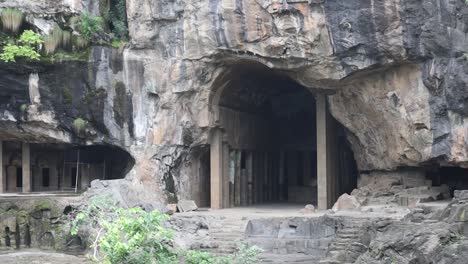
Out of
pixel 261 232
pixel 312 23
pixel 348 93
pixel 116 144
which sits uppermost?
pixel 312 23

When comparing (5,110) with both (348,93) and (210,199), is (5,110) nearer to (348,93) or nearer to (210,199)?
(210,199)

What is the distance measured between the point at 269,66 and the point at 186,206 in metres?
6.23

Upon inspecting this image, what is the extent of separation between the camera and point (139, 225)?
587 inches

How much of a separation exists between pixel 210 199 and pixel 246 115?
184 inches

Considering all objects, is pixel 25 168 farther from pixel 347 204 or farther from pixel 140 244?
pixel 140 244

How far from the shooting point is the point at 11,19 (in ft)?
91.8

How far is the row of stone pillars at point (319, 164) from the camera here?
2794 centimetres

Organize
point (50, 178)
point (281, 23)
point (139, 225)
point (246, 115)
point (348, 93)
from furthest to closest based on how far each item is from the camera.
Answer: point (50, 178), point (246, 115), point (348, 93), point (281, 23), point (139, 225)

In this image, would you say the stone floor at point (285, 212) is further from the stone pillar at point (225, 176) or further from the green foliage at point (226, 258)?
the green foliage at point (226, 258)

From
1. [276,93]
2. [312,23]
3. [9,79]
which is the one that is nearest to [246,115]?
[276,93]

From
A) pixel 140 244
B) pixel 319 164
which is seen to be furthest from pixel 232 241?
pixel 140 244

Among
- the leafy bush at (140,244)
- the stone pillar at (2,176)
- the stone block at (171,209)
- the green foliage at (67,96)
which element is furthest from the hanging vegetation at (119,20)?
the leafy bush at (140,244)

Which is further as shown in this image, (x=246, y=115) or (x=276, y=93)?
(x=276, y=93)

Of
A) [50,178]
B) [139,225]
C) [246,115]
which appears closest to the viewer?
[139,225]
